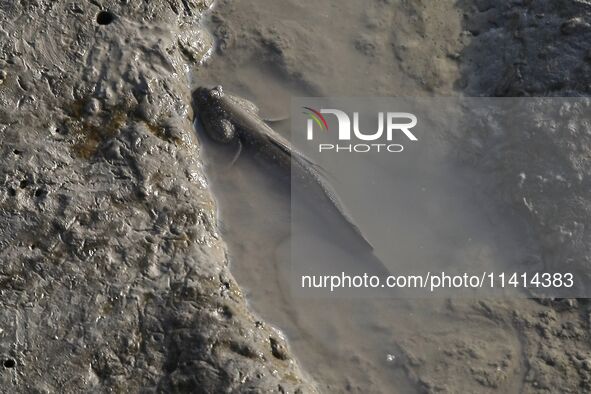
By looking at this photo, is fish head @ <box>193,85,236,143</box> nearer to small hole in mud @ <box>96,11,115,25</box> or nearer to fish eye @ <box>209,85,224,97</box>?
fish eye @ <box>209,85,224,97</box>

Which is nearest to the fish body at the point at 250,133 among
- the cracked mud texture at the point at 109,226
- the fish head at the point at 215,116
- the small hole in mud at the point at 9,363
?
the fish head at the point at 215,116

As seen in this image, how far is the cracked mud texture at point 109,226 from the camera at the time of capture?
3842 millimetres

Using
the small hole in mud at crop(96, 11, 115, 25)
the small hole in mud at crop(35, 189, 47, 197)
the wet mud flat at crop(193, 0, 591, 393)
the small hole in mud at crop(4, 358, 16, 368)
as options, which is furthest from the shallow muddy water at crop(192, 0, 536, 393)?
the small hole in mud at crop(4, 358, 16, 368)

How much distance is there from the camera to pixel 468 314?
4344 millimetres

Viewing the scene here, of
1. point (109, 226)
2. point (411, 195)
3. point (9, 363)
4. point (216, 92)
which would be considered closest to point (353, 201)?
point (411, 195)

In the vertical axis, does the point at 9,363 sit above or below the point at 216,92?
below

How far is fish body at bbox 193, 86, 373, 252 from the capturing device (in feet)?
15.7

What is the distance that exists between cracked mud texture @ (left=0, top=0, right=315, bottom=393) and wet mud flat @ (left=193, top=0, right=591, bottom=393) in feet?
0.94

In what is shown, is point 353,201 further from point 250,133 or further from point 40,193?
point 40,193

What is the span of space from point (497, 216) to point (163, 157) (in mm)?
1961

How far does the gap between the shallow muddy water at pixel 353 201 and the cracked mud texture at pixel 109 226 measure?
0.77 ft

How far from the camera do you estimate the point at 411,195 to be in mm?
4625

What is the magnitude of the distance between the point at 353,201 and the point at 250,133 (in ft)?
2.64

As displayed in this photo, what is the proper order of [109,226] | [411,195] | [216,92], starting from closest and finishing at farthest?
[109,226] → [411,195] → [216,92]
